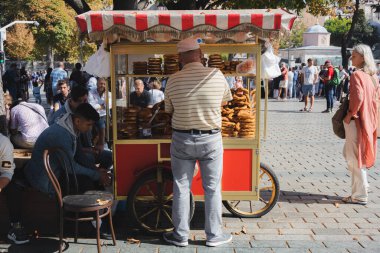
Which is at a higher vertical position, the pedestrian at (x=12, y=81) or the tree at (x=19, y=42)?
the tree at (x=19, y=42)

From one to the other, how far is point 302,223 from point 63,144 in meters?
2.66

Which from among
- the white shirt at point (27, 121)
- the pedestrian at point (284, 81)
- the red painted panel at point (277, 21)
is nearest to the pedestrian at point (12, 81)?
the pedestrian at point (284, 81)

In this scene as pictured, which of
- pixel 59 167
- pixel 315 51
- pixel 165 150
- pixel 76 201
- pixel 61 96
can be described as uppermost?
pixel 315 51

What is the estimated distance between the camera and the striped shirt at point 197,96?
14.2 feet

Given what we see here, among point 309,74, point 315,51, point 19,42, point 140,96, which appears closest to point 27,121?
point 140,96

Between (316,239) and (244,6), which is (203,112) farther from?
(244,6)

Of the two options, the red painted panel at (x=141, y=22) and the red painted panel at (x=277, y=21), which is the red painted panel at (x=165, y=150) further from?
the red painted panel at (x=277, y=21)

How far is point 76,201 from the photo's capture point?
420 cm

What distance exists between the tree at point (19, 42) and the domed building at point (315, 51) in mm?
26835

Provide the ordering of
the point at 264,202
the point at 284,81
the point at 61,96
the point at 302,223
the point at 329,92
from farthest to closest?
the point at 284,81, the point at 329,92, the point at 61,96, the point at 264,202, the point at 302,223

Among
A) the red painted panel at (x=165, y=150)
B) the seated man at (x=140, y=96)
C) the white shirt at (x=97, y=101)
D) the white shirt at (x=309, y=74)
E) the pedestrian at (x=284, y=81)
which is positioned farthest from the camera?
the pedestrian at (x=284, y=81)

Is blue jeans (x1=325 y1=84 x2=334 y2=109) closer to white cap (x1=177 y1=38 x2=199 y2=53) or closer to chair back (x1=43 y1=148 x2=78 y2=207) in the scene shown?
white cap (x1=177 y1=38 x2=199 y2=53)

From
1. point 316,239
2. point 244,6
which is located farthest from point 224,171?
point 244,6

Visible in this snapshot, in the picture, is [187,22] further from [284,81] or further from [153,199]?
[284,81]
